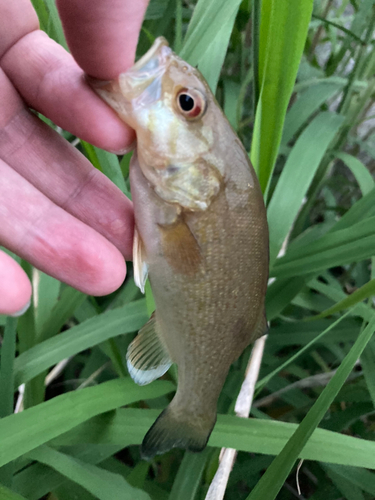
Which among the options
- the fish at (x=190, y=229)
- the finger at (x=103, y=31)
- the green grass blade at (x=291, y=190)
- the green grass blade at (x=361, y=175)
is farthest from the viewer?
the green grass blade at (x=361, y=175)

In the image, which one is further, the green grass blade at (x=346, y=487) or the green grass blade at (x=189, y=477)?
the green grass blade at (x=346, y=487)

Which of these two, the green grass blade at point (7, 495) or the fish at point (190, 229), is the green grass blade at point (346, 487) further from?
the green grass blade at point (7, 495)

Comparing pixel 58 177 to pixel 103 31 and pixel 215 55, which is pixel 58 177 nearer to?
pixel 103 31

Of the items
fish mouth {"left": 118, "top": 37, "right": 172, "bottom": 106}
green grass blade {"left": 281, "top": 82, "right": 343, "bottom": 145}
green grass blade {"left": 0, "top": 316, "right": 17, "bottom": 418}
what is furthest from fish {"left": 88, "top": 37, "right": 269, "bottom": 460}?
green grass blade {"left": 281, "top": 82, "right": 343, "bottom": 145}

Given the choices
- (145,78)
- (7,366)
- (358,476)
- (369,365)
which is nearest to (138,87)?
(145,78)

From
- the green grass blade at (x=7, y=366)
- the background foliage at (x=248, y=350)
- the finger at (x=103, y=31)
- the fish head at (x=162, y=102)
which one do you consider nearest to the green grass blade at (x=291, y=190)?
the background foliage at (x=248, y=350)

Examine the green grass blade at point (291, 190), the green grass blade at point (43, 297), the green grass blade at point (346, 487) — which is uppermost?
the green grass blade at point (291, 190)

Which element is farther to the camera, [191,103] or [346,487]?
[346,487]

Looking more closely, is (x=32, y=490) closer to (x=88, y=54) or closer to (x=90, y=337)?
(x=90, y=337)
